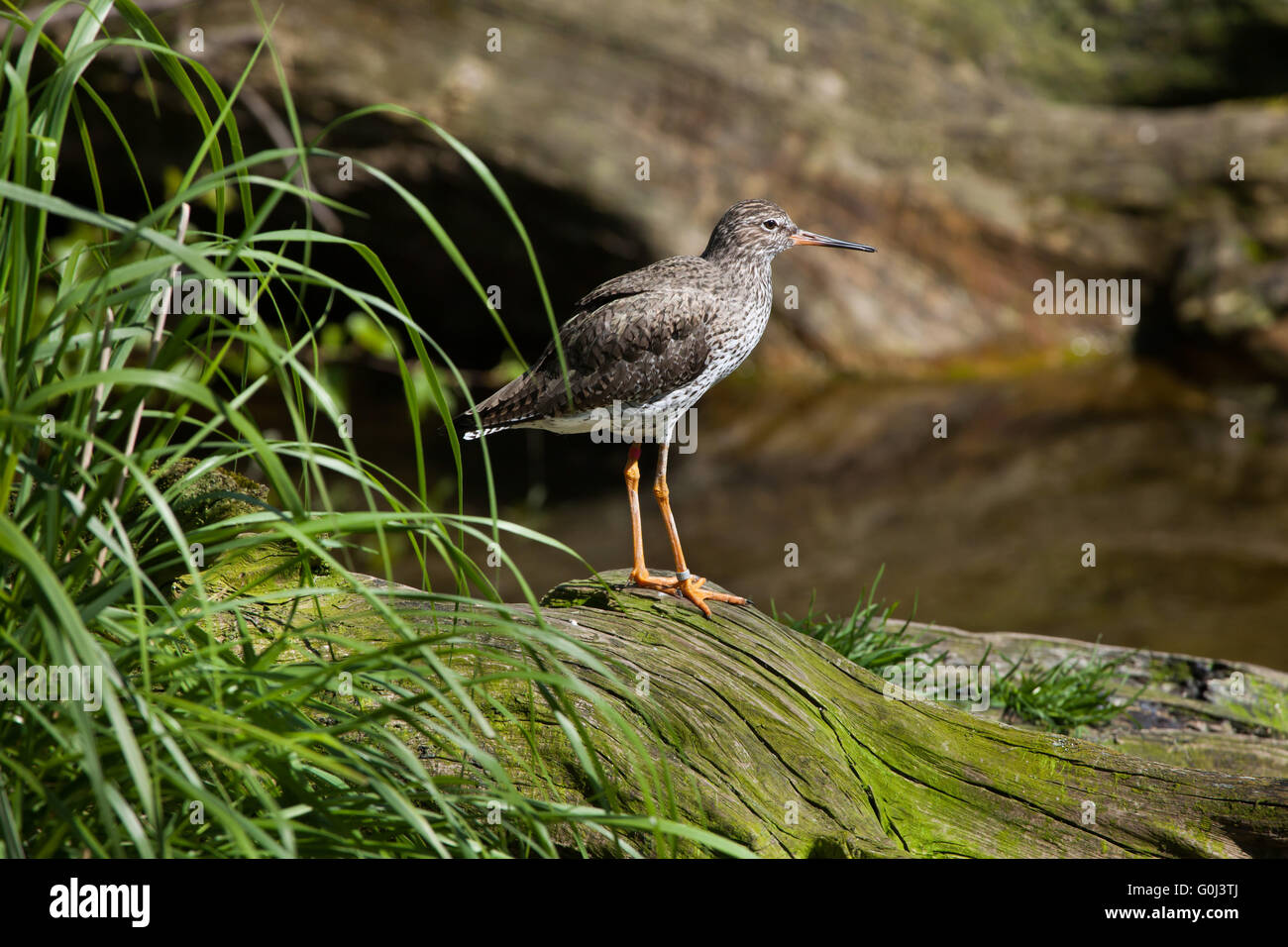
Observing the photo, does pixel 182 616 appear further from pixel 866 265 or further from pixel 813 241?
pixel 866 265

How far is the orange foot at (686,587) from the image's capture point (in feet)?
15.0

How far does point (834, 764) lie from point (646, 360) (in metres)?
1.85

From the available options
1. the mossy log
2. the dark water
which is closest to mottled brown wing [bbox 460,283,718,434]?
the mossy log

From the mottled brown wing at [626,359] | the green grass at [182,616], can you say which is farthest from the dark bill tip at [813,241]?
the green grass at [182,616]

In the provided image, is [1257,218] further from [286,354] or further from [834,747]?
[286,354]

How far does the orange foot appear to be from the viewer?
457 centimetres

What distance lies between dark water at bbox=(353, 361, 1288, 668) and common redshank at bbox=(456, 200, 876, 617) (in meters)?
3.62

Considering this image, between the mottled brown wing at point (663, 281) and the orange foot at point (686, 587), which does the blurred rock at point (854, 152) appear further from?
the orange foot at point (686, 587)

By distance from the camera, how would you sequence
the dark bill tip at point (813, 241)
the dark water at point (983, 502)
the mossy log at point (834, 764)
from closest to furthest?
the mossy log at point (834, 764), the dark bill tip at point (813, 241), the dark water at point (983, 502)

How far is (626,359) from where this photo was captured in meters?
4.89

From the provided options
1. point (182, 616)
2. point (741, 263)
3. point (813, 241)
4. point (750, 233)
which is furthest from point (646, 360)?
point (182, 616)

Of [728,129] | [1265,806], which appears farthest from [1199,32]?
[1265,806]
